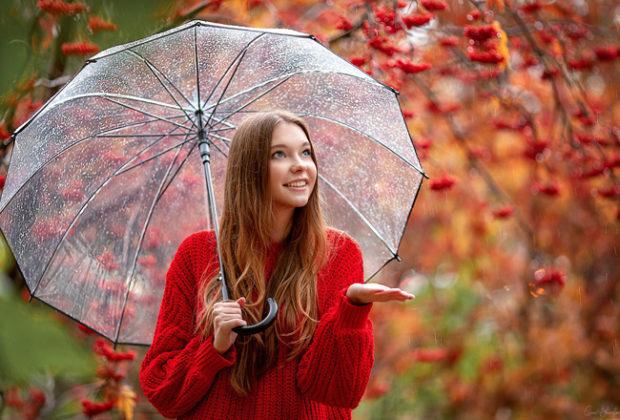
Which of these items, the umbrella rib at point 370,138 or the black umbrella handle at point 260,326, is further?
the umbrella rib at point 370,138

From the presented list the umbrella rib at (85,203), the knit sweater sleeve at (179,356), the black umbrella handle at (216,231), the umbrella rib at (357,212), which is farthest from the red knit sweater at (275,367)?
the umbrella rib at (85,203)

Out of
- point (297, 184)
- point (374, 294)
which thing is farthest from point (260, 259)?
point (374, 294)

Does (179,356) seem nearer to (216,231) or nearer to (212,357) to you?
(212,357)

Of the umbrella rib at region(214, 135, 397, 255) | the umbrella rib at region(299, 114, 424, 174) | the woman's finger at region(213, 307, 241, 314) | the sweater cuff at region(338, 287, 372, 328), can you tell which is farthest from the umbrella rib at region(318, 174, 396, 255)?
the woman's finger at region(213, 307, 241, 314)

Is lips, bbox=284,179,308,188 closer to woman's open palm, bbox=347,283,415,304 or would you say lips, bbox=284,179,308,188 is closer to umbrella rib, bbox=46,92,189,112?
woman's open palm, bbox=347,283,415,304

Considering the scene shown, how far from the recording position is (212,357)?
2148 mm

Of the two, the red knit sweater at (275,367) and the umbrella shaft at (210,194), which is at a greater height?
the umbrella shaft at (210,194)

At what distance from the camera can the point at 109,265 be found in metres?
2.71

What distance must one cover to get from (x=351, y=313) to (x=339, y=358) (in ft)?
0.38

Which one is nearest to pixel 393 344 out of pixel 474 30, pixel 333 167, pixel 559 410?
pixel 559 410

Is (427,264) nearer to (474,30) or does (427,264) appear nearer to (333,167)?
(474,30)

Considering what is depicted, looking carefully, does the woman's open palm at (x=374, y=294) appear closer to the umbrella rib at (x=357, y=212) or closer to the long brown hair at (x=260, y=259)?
the long brown hair at (x=260, y=259)

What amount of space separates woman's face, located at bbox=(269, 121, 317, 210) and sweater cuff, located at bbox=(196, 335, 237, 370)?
15.1 inches

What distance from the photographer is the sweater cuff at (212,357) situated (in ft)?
7.04
